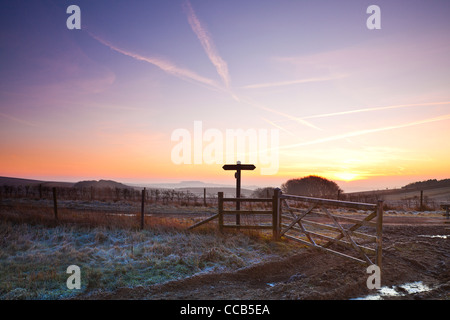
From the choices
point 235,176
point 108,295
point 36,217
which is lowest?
point 108,295

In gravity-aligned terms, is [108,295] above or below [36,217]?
below

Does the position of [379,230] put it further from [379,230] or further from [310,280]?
[310,280]

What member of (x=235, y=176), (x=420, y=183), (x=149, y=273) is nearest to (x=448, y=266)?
(x=235, y=176)

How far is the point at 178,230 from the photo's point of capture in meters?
11.3

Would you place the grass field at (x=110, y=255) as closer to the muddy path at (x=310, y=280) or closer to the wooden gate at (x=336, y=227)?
the muddy path at (x=310, y=280)

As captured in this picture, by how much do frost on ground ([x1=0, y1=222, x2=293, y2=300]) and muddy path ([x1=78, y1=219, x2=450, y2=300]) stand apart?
47 cm

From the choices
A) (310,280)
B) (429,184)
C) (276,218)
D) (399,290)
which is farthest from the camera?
(429,184)

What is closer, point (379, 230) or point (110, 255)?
point (379, 230)

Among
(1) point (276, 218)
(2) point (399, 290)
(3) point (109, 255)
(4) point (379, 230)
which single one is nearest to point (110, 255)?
(3) point (109, 255)

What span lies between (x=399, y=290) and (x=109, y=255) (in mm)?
7944

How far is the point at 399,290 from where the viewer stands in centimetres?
641
